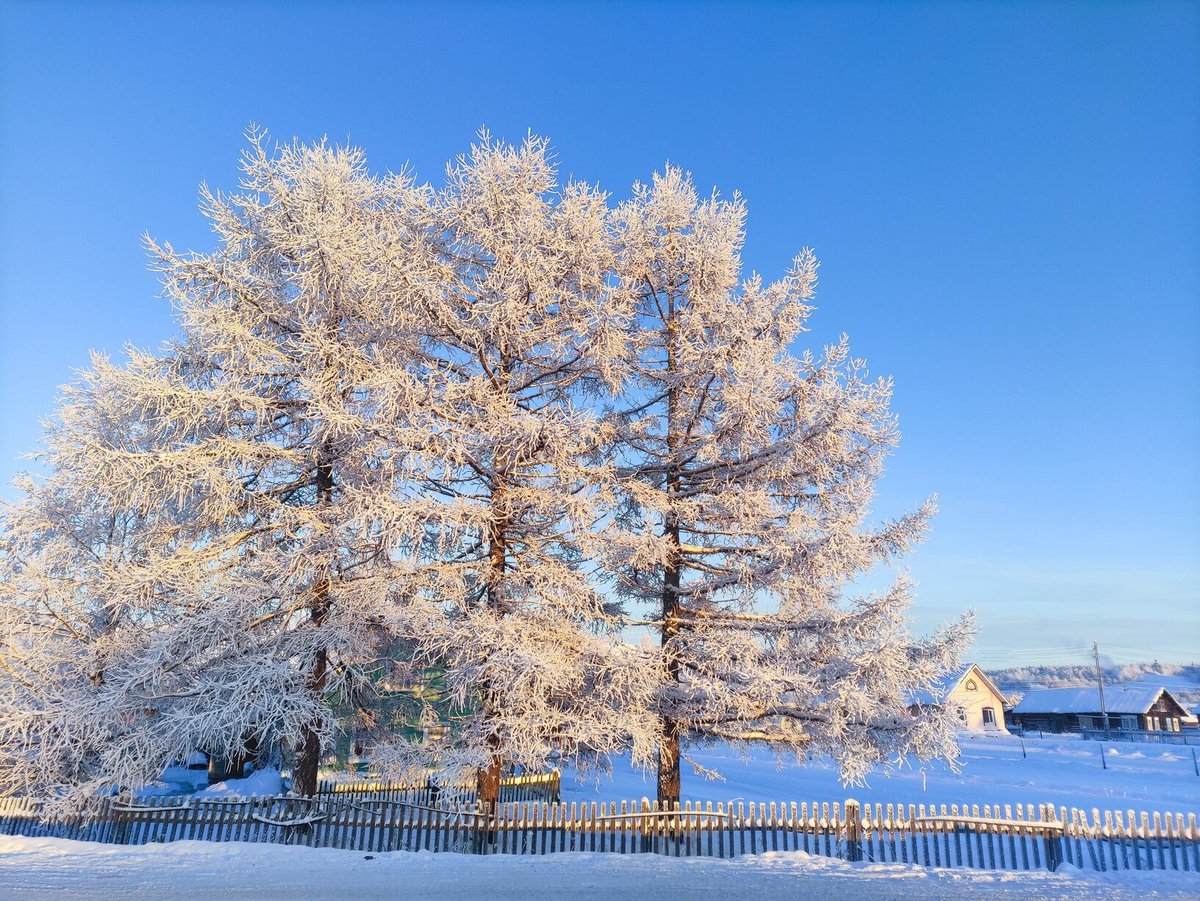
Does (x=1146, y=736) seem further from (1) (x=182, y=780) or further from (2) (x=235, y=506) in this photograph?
(2) (x=235, y=506)

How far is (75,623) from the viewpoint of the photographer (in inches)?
505

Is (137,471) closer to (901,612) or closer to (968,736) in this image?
(901,612)

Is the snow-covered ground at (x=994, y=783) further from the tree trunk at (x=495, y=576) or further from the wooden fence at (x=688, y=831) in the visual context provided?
the tree trunk at (x=495, y=576)

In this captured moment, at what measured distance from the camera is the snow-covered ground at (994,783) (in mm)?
21141

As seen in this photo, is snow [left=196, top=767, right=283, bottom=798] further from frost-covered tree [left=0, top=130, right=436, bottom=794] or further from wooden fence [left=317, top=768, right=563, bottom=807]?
frost-covered tree [left=0, top=130, right=436, bottom=794]

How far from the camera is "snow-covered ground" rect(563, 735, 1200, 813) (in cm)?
2114

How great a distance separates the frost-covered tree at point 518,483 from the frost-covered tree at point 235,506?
0.78m

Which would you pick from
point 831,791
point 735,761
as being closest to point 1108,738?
point 735,761

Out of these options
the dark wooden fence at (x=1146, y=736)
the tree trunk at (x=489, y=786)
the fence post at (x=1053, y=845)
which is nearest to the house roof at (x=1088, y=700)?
the dark wooden fence at (x=1146, y=736)

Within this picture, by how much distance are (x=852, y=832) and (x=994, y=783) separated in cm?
1849

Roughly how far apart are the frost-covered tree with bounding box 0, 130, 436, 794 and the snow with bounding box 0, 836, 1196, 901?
4.98ft

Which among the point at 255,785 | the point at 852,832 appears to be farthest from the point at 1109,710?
the point at 255,785

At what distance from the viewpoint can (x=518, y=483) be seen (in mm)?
11945

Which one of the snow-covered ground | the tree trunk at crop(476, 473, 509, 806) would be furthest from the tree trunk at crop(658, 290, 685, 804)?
the snow-covered ground
